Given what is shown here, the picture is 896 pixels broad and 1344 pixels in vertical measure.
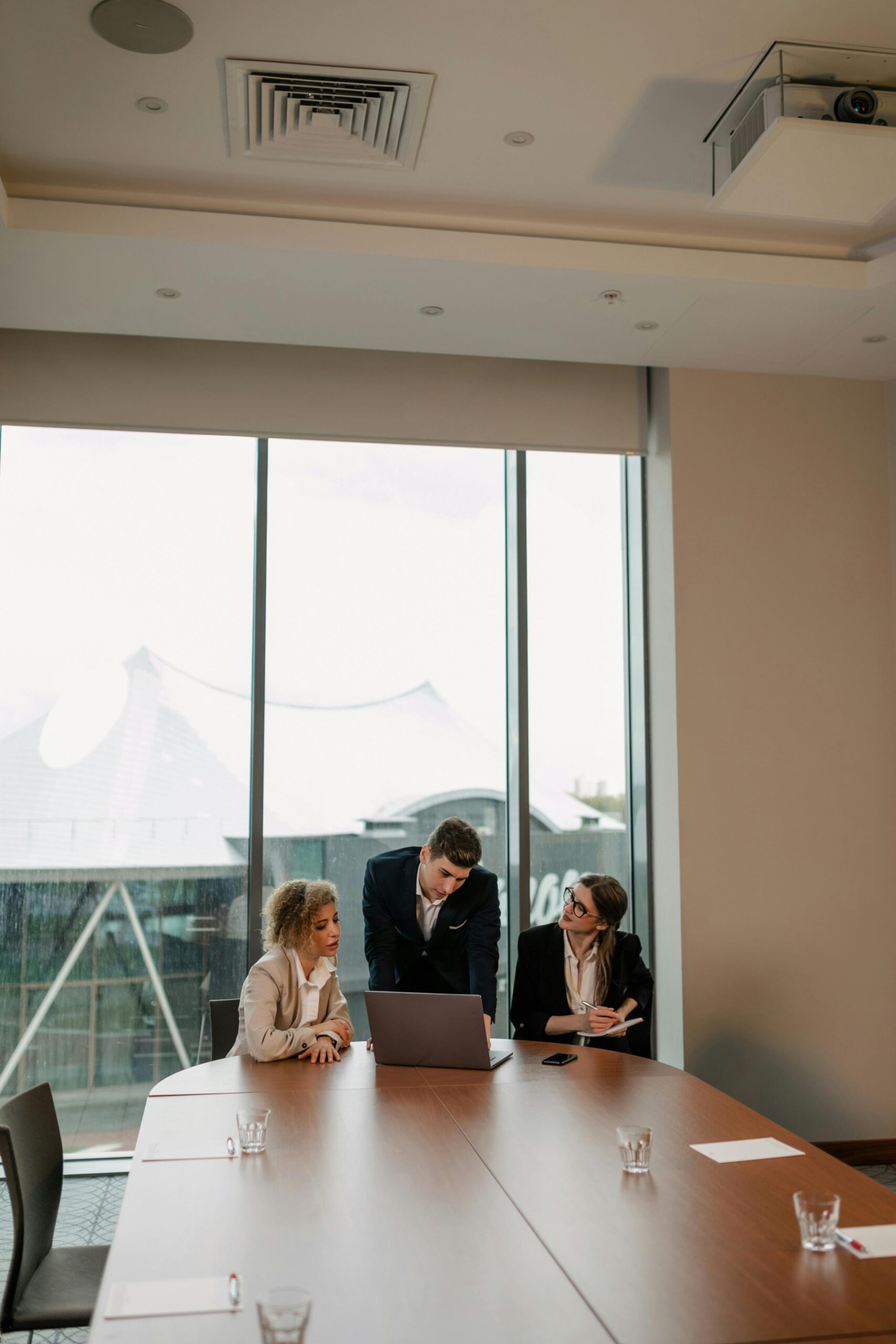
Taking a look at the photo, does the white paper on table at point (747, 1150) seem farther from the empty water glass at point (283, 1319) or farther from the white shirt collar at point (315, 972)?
the white shirt collar at point (315, 972)

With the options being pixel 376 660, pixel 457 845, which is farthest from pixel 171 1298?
pixel 376 660

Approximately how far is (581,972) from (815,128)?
3.01 m

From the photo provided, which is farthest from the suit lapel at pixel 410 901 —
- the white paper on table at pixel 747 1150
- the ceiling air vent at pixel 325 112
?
the ceiling air vent at pixel 325 112

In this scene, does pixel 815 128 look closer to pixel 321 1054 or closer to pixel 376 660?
pixel 376 660

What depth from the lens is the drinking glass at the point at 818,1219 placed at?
200 centimetres

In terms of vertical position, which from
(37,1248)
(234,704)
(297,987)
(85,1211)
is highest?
(234,704)

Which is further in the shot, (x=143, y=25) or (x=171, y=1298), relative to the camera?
(x=143, y=25)

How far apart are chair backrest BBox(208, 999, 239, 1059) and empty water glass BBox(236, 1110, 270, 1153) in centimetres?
149

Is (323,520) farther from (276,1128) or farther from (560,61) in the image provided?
(276,1128)

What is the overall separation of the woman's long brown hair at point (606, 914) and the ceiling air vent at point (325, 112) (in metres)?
2.68

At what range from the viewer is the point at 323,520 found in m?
5.37

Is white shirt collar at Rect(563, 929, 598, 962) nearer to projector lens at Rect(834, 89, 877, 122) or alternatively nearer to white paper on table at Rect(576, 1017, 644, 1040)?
white paper on table at Rect(576, 1017, 644, 1040)

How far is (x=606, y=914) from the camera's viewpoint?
4.15 meters

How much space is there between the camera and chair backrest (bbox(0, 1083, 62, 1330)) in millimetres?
2410
